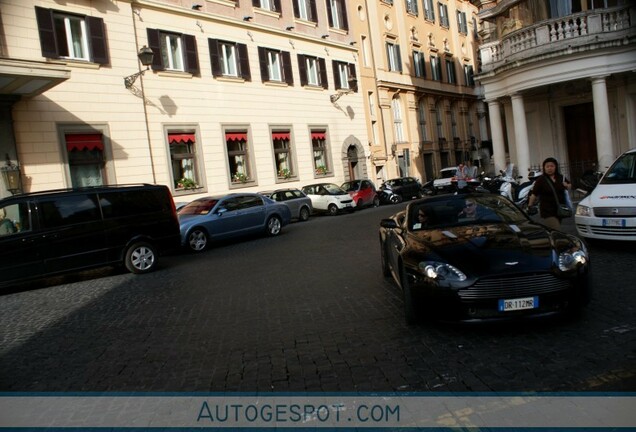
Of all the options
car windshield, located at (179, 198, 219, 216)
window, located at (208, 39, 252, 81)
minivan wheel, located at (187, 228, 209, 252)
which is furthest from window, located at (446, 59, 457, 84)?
minivan wheel, located at (187, 228, 209, 252)

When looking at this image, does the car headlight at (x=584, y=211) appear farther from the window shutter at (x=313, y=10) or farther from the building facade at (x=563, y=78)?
the window shutter at (x=313, y=10)

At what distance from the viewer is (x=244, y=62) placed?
25594mm

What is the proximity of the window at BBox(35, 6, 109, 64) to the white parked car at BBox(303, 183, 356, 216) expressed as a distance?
10.7 metres

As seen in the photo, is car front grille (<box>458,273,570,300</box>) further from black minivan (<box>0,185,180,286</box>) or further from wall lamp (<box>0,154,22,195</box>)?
wall lamp (<box>0,154,22,195</box>)

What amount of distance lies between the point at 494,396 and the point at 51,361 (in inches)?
169

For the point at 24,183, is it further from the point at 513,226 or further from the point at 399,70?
the point at 399,70

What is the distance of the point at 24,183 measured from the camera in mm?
17609

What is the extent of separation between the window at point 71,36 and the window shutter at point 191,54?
381 cm

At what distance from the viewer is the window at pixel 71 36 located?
59.4 ft

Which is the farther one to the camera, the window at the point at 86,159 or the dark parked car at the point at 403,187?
the dark parked car at the point at 403,187

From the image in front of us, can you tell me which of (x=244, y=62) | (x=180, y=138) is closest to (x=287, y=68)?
(x=244, y=62)

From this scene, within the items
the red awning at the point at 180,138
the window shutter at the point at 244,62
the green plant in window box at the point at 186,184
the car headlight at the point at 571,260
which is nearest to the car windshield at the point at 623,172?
the car headlight at the point at 571,260

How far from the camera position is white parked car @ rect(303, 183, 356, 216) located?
2511cm

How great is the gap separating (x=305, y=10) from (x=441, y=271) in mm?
27578
